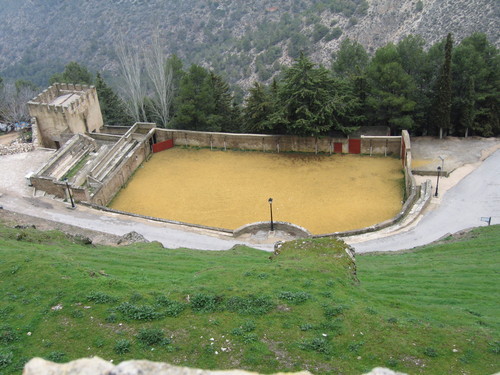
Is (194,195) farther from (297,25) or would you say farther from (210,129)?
(297,25)

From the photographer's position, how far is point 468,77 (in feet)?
116

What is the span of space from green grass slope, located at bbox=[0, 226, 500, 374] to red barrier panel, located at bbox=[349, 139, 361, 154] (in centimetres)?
2051

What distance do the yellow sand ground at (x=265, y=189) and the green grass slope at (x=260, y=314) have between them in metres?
12.8

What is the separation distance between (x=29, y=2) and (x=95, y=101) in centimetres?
8557

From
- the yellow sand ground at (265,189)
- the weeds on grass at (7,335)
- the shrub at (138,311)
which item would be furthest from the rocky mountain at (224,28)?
the weeds on grass at (7,335)

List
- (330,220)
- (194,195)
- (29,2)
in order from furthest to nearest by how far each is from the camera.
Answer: (29,2) < (194,195) < (330,220)

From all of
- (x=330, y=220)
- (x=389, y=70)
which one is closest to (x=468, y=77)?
(x=389, y=70)

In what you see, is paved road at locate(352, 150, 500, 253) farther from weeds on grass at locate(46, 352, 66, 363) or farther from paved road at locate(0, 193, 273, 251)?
weeds on grass at locate(46, 352, 66, 363)

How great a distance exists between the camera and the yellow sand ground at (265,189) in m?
30.1

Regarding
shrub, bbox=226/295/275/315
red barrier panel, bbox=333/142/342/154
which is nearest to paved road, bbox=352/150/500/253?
red barrier panel, bbox=333/142/342/154

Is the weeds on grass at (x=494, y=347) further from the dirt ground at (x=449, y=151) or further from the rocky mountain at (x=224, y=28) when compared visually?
the rocky mountain at (x=224, y=28)

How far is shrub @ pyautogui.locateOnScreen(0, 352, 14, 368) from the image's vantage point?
10416mm

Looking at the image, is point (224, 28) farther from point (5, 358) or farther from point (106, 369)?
point (106, 369)

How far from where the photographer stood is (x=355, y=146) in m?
37.1
